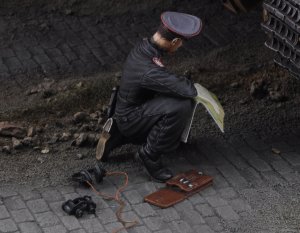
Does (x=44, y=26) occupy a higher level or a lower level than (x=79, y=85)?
lower

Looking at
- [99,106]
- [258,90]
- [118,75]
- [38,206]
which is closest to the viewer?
[38,206]

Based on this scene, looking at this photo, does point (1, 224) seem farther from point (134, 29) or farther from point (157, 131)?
point (134, 29)

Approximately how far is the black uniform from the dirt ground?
423mm

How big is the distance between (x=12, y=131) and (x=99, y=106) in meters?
1.03

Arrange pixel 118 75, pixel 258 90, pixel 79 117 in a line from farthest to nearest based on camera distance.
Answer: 1. pixel 118 75
2. pixel 258 90
3. pixel 79 117

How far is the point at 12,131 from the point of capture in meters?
7.80

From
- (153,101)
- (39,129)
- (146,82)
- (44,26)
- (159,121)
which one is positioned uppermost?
(146,82)

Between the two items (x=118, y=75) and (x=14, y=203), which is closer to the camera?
(x=14, y=203)

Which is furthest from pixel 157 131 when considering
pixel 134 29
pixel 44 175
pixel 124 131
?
pixel 134 29

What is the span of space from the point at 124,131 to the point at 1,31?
3.43 m

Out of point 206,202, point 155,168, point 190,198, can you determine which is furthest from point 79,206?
point 206,202

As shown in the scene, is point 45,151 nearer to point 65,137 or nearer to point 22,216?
point 65,137

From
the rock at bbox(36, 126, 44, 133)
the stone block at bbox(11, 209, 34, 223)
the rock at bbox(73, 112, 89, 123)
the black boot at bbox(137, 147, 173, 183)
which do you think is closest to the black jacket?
the black boot at bbox(137, 147, 173, 183)

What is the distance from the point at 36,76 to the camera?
30.2 ft
